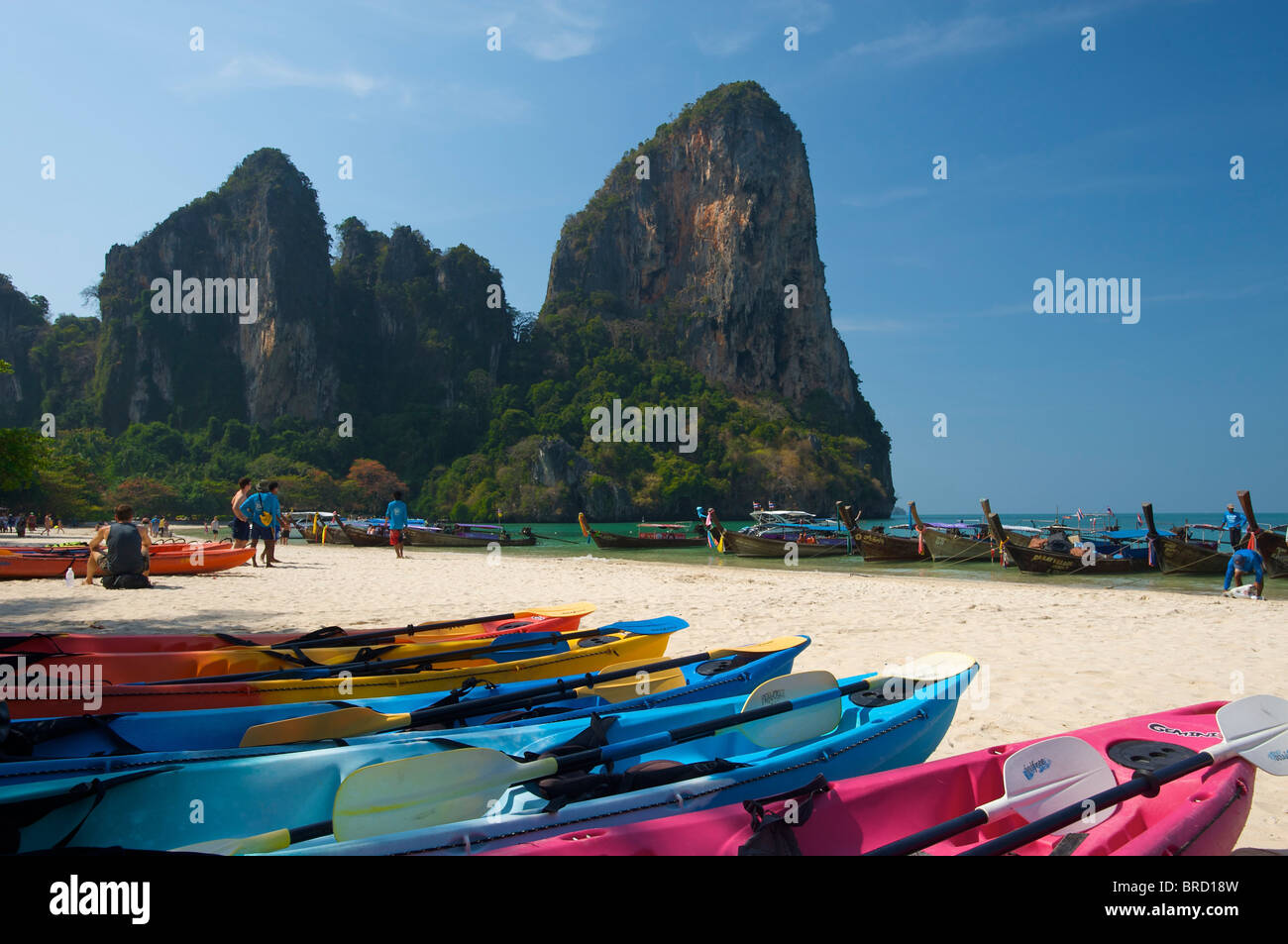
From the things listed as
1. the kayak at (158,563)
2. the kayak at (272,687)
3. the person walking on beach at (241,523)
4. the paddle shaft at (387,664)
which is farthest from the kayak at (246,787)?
the person walking on beach at (241,523)

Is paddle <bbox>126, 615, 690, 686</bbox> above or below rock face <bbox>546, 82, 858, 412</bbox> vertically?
below

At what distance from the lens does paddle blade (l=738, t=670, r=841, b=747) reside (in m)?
3.44

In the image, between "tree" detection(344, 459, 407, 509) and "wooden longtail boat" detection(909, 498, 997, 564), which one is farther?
"tree" detection(344, 459, 407, 509)

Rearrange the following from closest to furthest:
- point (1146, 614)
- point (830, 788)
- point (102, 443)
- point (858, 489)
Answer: point (830, 788) < point (1146, 614) < point (102, 443) < point (858, 489)

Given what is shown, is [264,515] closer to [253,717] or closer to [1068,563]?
[253,717]

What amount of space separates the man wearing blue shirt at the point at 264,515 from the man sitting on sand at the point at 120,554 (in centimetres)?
371

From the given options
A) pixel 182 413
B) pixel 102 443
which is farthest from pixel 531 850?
pixel 182 413

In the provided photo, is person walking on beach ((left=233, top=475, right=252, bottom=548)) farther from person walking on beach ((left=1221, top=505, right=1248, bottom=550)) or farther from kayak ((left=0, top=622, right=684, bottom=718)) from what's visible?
person walking on beach ((left=1221, top=505, right=1248, bottom=550))

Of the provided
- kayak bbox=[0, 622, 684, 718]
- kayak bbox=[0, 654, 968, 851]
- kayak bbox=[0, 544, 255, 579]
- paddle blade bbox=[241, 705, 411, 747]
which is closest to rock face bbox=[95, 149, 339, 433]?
kayak bbox=[0, 544, 255, 579]

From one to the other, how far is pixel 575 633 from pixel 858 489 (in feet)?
271

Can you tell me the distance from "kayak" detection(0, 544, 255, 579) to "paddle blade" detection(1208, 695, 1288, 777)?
14.0 meters

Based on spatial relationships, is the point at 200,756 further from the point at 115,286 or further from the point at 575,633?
the point at 115,286

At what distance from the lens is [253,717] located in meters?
3.60
